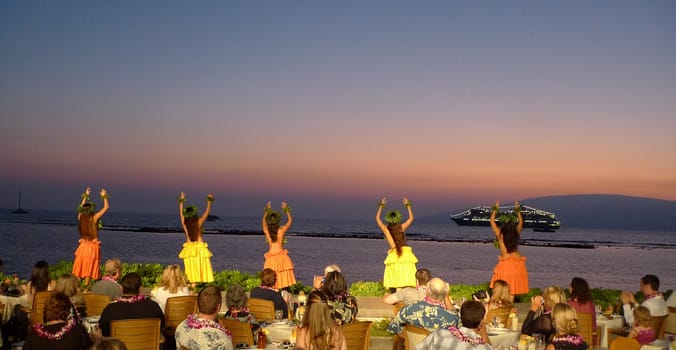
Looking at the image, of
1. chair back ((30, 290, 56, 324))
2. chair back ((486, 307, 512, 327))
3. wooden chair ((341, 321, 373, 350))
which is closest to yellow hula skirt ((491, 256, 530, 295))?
chair back ((486, 307, 512, 327))

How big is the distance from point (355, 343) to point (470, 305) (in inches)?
55.4

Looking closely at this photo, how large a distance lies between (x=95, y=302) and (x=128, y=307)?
1601mm

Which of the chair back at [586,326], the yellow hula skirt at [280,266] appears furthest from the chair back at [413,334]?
the yellow hula skirt at [280,266]

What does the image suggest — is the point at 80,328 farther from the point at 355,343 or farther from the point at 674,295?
the point at 674,295

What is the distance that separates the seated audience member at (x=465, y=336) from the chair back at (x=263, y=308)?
2931mm

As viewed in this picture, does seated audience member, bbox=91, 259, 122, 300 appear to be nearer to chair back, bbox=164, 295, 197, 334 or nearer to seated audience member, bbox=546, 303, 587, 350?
chair back, bbox=164, 295, 197, 334

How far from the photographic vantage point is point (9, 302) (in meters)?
8.86

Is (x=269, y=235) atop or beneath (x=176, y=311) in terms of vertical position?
atop

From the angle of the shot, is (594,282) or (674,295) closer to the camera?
(674,295)

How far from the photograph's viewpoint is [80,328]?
6031 millimetres

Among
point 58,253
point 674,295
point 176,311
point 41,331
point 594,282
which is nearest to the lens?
point 41,331

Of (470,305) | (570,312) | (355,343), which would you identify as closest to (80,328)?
(355,343)

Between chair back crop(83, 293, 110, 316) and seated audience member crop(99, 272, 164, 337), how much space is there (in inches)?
52.9

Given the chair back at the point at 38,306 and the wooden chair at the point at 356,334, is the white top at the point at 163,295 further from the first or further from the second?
the wooden chair at the point at 356,334
